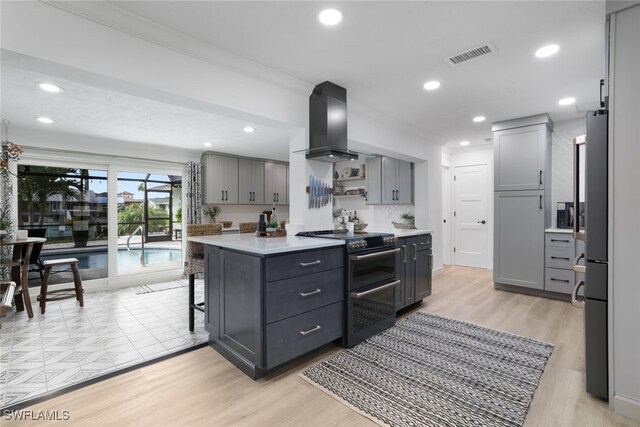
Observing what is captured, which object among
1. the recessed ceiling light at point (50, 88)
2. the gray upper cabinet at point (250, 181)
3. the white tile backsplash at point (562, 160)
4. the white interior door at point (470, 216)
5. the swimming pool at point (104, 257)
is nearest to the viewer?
the recessed ceiling light at point (50, 88)

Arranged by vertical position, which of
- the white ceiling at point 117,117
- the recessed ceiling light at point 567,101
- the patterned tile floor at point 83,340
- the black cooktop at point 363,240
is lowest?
the patterned tile floor at point 83,340

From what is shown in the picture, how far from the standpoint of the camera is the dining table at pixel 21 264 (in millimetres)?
3382

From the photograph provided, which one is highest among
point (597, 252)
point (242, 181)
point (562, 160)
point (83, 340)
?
point (562, 160)

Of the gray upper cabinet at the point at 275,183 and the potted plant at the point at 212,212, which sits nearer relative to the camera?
the potted plant at the point at 212,212

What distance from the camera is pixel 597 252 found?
1859 mm

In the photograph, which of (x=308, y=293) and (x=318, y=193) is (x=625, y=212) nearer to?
(x=308, y=293)

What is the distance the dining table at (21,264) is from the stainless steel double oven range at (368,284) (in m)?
3.22

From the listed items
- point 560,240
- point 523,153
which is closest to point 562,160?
point 523,153

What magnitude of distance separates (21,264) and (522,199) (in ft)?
21.3

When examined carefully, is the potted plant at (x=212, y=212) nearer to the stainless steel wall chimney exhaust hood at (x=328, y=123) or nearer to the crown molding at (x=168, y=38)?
the stainless steel wall chimney exhaust hood at (x=328, y=123)

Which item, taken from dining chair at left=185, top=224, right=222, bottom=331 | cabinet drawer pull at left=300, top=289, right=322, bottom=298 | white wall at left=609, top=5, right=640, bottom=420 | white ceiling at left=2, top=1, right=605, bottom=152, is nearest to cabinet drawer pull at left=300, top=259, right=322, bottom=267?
cabinet drawer pull at left=300, top=289, right=322, bottom=298

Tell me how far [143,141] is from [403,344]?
4.93 meters

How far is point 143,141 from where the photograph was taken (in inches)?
194

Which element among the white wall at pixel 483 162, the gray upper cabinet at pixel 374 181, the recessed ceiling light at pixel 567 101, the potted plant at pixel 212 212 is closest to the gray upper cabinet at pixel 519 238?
the recessed ceiling light at pixel 567 101
